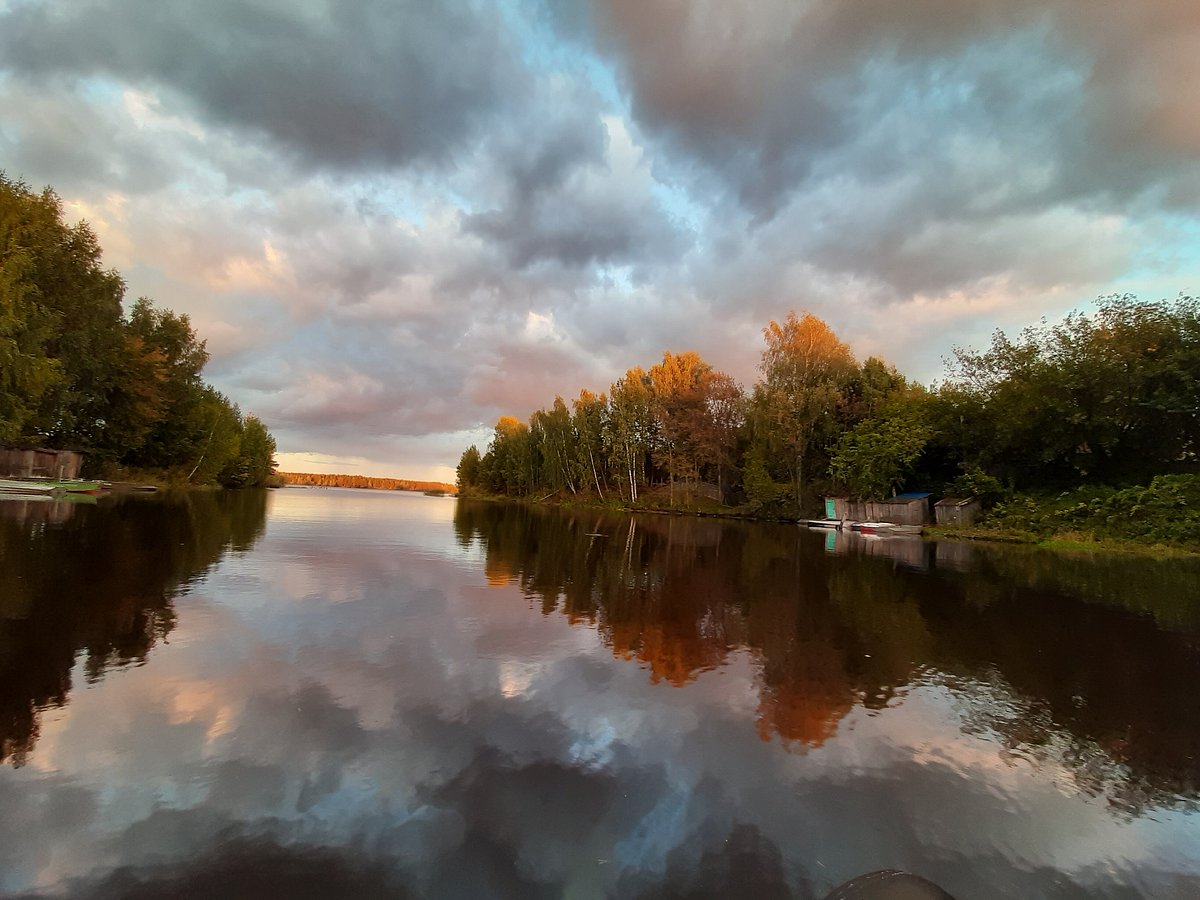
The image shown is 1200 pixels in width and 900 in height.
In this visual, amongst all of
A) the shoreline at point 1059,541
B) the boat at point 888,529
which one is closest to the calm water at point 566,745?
the shoreline at point 1059,541

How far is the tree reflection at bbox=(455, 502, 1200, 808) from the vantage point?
573cm


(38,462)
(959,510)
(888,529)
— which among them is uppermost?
(38,462)

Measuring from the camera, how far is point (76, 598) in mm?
8758

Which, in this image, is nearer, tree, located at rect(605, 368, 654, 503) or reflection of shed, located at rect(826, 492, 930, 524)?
reflection of shed, located at rect(826, 492, 930, 524)

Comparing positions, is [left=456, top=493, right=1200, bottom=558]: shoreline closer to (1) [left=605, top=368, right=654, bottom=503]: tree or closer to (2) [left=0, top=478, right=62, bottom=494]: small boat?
(1) [left=605, top=368, right=654, bottom=503]: tree

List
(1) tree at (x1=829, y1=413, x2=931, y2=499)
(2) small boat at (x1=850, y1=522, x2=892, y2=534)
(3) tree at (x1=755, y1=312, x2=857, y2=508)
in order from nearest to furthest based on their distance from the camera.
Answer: (2) small boat at (x1=850, y1=522, x2=892, y2=534) < (1) tree at (x1=829, y1=413, x2=931, y2=499) < (3) tree at (x1=755, y1=312, x2=857, y2=508)

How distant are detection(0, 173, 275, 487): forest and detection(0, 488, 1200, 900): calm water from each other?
94.4ft

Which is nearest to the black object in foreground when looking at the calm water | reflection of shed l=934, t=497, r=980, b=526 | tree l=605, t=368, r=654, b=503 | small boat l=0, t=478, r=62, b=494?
the calm water

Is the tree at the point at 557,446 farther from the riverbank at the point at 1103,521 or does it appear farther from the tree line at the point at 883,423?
the riverbank at the point at 1103,521

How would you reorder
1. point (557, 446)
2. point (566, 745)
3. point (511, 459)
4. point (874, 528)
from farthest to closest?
point (511, 459) → point (557, 446) → point (874, 528) → point (566, 745)

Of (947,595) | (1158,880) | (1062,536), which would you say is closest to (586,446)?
(1062,536)

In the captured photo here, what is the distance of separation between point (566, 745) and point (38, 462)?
46.7 m

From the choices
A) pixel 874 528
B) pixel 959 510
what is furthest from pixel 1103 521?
pixel 874 528

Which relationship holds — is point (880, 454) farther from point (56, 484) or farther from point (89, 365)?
point (89, 365)
